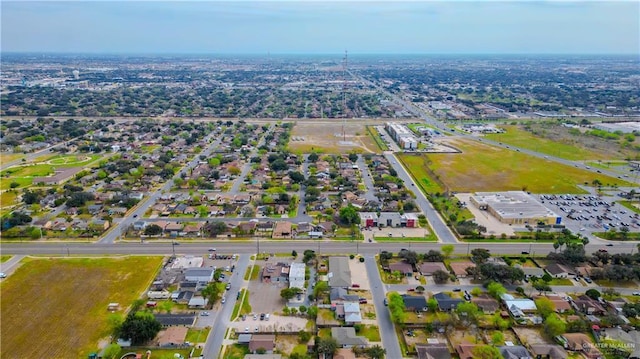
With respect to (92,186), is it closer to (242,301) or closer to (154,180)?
(154,180)

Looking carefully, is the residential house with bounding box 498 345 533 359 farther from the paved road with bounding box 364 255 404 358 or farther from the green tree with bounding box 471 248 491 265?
the green tree with bounding box 471 248 491 265

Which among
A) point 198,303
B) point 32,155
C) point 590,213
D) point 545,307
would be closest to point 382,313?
point 545,307

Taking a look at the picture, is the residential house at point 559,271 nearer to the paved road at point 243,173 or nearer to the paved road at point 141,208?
the paved road at point 243,173

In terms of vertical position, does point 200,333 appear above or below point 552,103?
below

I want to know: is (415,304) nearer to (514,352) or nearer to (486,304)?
(486,304)

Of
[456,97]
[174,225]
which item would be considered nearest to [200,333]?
[174,225]
